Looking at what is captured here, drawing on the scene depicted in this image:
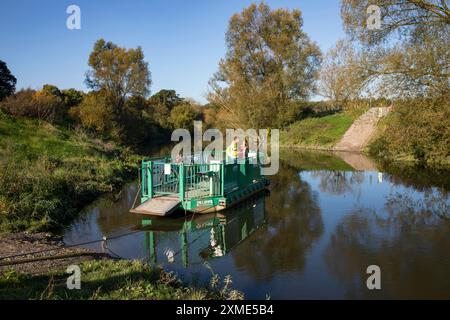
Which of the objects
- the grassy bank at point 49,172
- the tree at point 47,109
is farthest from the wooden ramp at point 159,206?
the tree at point 47,109

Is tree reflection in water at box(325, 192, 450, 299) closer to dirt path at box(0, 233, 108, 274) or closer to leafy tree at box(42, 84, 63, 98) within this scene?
dirt path at box(0, 233, 108, 274)

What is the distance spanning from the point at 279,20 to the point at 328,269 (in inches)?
1456

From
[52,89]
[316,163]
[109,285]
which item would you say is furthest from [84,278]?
[52,89]

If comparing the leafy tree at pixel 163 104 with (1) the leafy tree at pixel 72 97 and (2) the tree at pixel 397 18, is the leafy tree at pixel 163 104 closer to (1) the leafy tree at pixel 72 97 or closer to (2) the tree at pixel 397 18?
(1) the leafy tree at pixel 72 97

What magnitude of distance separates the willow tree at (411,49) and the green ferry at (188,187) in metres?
6.47

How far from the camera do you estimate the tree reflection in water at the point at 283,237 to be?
29.5 feet

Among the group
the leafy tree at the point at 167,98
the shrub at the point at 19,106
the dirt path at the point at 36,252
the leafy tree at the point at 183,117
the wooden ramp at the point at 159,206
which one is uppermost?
the leafy tree at the point at 167,98

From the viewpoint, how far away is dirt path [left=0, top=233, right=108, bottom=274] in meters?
7.54

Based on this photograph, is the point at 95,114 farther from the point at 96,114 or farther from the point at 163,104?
the point at 163,104

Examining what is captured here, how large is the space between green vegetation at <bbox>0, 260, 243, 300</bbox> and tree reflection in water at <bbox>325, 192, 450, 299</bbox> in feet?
9.70

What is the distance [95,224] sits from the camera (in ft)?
42.0

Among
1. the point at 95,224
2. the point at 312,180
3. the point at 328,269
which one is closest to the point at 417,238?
the point at 328,269

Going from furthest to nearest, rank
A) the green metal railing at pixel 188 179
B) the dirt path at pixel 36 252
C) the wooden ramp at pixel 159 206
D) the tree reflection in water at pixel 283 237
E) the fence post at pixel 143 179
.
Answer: the fence post at pixel 143 179
the green metal railing at pixel 188 179
the wooden ramp at pixel 159 206
the tree reflection in water at pixel 283 237
the dirt path at pixel 36 252
